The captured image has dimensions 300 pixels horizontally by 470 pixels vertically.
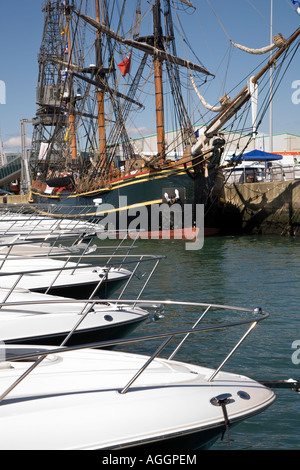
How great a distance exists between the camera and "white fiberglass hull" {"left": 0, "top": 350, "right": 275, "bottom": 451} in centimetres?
374

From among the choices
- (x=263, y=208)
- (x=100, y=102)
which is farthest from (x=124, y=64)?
(x=263, y=208)

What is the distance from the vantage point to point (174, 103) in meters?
32.3

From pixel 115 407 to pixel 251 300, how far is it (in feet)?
29.6

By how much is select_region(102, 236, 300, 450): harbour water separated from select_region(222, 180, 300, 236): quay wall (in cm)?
213

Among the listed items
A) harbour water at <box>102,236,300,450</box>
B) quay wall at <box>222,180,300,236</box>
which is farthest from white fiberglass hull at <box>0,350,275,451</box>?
quay wall at <box>222,180,300,236</box>

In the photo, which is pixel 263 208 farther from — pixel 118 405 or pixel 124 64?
pixel 118 405

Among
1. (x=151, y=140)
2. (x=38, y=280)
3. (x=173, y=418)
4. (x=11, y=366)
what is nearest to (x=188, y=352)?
(x=38, y=280)

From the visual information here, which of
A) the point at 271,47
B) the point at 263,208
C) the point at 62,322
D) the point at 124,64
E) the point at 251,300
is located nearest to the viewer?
the point at 62,322

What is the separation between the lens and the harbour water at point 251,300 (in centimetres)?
611

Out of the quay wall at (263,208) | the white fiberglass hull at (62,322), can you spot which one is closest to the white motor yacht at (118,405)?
the white fiberglass hull at (62,322)

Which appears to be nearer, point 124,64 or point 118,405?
point 118,405

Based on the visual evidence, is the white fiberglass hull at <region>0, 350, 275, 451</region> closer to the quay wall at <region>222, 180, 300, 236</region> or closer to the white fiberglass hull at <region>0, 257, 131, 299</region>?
the white fiberglass hull at <region>0, 257, 131, 299</region>

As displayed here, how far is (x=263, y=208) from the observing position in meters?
29.9

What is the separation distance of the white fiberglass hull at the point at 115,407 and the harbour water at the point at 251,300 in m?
1.37
